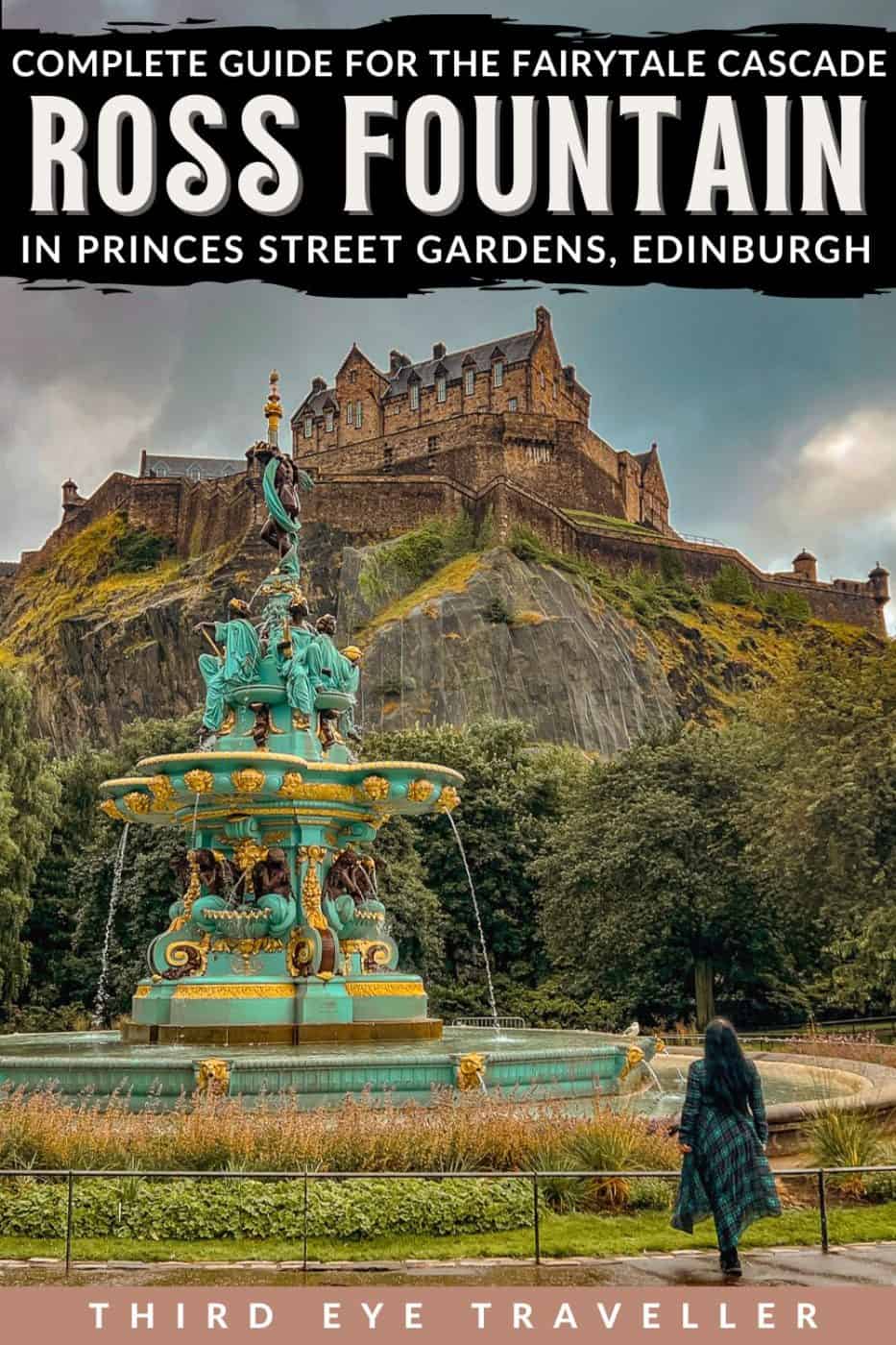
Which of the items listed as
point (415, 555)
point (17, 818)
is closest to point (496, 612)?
point (415, 555)

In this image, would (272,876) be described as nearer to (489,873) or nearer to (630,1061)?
(630,1061)

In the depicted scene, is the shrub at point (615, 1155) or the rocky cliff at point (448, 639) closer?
the shrub at point (615, 1155)

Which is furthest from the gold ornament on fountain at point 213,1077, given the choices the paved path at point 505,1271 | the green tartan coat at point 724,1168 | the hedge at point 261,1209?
the green tartan coat at point 724,1168

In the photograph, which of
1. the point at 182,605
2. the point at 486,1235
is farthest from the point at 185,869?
the point at 182,605

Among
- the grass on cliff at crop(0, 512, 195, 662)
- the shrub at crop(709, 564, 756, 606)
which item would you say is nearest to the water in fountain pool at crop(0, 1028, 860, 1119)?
the grass on cliff at crop(0, 512, 195, 662)

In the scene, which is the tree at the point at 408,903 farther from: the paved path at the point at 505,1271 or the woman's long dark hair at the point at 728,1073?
the woman's long dark hair at the point at 728,1073

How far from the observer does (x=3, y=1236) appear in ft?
31.8

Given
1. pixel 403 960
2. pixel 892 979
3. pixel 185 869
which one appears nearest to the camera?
pixel 185 869

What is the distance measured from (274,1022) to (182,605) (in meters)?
87.8

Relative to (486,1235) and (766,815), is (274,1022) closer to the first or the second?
(486,1235)

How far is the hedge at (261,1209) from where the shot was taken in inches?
382

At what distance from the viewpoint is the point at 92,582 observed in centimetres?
11969

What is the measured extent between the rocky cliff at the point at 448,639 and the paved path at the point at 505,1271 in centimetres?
7684

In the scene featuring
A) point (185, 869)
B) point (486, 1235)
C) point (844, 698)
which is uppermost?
point (844, 698)
